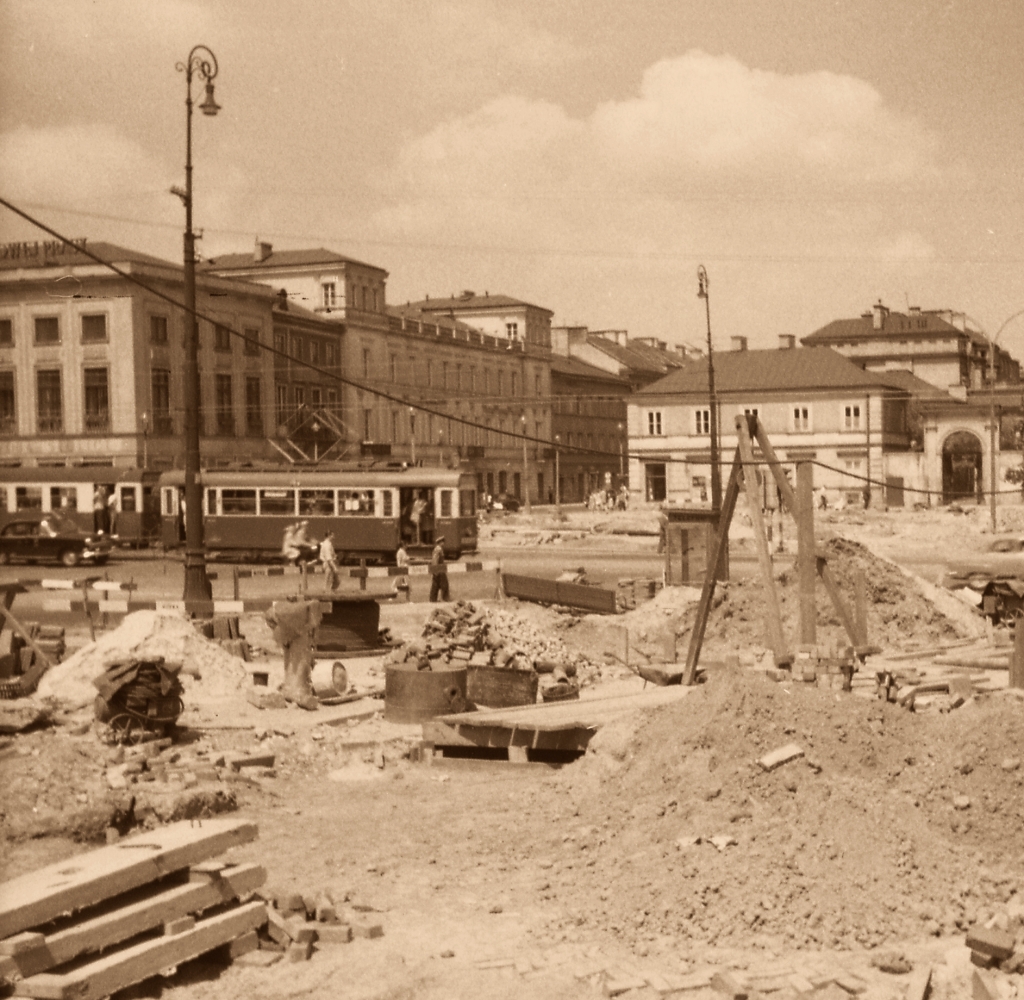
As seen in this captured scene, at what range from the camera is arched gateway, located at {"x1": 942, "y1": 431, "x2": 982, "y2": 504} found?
2837 inches

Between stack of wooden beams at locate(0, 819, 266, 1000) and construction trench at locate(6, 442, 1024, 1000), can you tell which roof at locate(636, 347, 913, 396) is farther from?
stack of wooden beams at locate(0, 819, 266, 1000)

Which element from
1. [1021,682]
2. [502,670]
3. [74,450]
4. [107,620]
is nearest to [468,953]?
[502,670]

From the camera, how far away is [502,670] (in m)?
17.0

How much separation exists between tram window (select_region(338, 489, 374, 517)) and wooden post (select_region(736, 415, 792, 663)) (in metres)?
22.7

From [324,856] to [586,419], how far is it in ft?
312

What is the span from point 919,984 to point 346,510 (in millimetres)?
32819

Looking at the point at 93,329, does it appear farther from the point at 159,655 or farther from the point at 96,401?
the point at 159,655

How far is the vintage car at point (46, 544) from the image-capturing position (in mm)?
38500

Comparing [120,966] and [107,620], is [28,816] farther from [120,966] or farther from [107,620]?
[107,620]

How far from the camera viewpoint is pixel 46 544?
38.6m

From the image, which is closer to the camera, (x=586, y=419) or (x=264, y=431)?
(x=264, y=431)

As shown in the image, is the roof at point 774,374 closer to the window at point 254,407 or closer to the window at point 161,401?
the window at point 254,407

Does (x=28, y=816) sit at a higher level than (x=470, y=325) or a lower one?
lower

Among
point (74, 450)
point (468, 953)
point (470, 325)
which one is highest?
point (470, 325)
